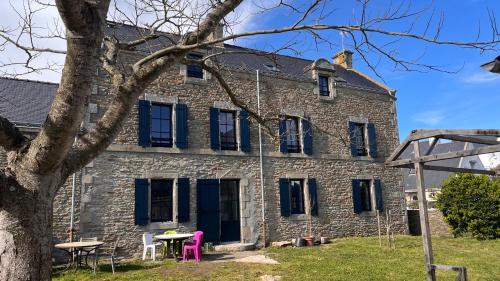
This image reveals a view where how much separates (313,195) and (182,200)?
16.0 ft

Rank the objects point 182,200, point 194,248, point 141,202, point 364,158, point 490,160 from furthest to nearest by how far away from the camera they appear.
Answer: point 490,160
point 364,158
point 182,200
point 141,202
point 194,248

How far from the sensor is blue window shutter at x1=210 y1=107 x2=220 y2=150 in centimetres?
1252

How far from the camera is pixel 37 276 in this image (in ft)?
10.1

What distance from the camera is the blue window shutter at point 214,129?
41.1 feet

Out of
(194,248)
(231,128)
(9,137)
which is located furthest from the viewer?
(231,128)

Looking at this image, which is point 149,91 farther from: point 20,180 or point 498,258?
point 498,258

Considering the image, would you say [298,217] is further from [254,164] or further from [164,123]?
[164,123]

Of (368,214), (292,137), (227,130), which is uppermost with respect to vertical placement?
(227,130)

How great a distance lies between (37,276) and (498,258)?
10.4m

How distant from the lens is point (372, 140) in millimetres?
16016

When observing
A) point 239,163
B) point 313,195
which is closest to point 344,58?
point 313,195

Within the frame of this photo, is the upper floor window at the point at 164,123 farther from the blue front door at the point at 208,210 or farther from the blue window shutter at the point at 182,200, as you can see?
the blue front door at the point at 208,210

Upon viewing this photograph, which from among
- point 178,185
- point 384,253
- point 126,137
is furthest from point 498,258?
point 126,137

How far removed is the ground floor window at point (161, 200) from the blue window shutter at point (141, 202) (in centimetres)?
35
